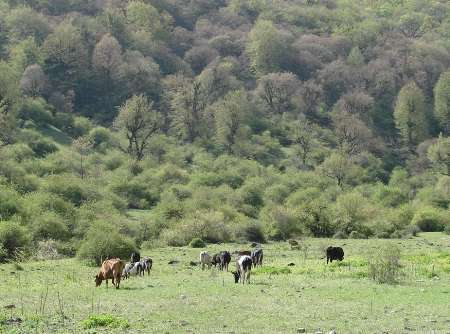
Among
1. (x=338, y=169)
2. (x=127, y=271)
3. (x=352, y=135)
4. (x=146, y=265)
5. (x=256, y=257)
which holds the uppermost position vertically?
(x=352, y=135)

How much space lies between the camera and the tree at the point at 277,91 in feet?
465

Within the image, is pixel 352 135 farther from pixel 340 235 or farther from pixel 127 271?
pixel 127 271

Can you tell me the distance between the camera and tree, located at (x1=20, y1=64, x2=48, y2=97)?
121 m

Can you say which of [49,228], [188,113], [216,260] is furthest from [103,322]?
[188,113]

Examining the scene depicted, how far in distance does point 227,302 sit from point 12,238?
27.1 metres

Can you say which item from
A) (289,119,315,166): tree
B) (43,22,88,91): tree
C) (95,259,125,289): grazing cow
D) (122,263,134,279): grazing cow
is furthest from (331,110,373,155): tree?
(95,259,125,289): grazing cow

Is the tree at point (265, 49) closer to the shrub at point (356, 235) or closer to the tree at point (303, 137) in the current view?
the tree at point (303, 137)

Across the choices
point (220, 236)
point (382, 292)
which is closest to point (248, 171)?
point (220, 236)

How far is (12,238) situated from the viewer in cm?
4694

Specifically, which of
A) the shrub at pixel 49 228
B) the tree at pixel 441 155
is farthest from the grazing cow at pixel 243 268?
the tree at pixel 441 155

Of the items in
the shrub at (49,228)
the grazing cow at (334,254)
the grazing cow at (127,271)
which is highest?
the shrub at (49,228)

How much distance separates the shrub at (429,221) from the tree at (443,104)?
62227 mm

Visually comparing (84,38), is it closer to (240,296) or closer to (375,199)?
(375,199)

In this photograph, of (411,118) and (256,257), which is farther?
(411,118)
